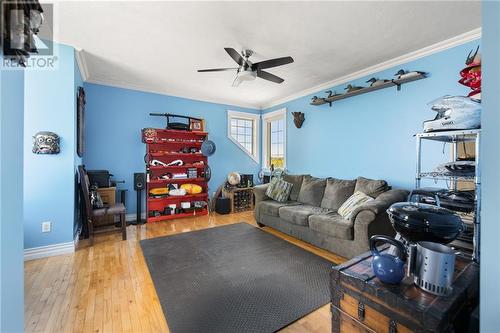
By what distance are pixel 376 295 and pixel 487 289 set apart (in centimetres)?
38

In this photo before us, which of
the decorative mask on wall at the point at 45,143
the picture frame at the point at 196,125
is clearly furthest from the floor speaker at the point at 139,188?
the decorative mask on wall at the point at 45,143

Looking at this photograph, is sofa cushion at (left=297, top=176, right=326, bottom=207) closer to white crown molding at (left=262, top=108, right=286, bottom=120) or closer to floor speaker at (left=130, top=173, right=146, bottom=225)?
white crown molding at (left=262, top=108, right=286, bottom=120)

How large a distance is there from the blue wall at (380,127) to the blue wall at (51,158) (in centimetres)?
397

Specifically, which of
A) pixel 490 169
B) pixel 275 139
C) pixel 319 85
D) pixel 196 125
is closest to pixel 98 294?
pixel 490 169

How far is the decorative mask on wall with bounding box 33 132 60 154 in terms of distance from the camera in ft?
8.30

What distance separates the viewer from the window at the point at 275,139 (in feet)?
17.2

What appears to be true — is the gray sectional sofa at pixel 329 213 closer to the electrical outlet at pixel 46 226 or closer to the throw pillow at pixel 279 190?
the throw pillow at pixel 279 190

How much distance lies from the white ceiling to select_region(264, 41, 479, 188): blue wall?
43 cm

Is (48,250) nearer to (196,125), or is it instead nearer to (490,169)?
(196,125)

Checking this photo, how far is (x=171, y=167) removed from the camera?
4.44 metres

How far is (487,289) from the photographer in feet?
2.25

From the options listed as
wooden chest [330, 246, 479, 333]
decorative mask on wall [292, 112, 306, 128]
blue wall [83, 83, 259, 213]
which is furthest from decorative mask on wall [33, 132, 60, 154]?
decorative mask on wall [292, 112, 306, 128]

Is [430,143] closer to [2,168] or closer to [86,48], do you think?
[2,168]

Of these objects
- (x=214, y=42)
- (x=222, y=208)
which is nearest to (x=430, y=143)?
(x=214, y=42)
